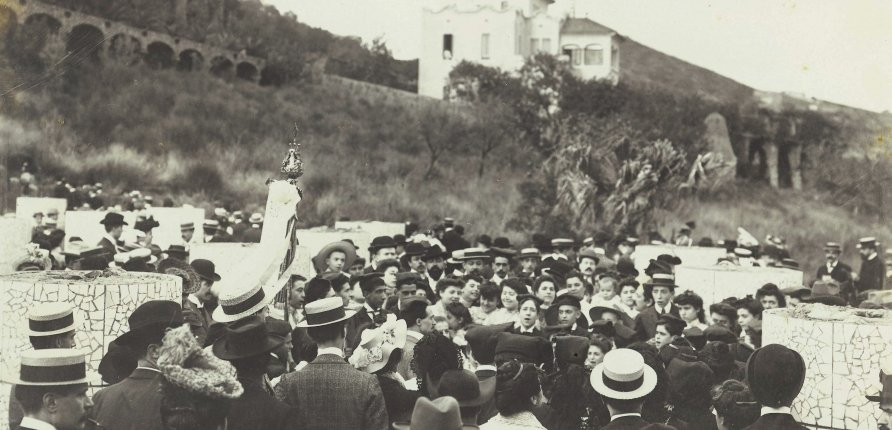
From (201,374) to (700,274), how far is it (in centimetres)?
832

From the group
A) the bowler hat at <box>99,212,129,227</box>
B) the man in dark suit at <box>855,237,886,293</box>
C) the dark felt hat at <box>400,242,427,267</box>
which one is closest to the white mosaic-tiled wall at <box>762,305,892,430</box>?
the dark felt hat at <box>400,242,427,267</box>

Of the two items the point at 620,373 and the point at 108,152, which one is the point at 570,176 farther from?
the point at 620,373

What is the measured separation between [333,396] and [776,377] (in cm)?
215

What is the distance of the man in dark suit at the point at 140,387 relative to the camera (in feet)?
15.1

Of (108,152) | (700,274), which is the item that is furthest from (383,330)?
(108,152)

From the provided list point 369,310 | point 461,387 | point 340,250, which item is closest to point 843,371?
point 461,387

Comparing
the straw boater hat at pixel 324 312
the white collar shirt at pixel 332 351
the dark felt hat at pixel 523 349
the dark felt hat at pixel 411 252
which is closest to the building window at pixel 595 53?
the dark felt hat at pixel 411 252

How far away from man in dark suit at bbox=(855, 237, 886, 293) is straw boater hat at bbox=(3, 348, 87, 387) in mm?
12449

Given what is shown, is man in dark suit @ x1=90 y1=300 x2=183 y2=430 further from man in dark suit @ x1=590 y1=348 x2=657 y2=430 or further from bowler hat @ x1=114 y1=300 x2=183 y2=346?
man in dark suit @ x1=590 y1=348 x2=657 y2=430

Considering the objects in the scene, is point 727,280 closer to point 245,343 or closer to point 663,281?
point 663,281

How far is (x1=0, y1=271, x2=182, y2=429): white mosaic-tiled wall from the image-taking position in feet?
21.3

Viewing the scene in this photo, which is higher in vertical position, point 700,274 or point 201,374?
point 201,374

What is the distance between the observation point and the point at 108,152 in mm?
38219

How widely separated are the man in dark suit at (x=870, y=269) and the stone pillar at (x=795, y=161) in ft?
132
